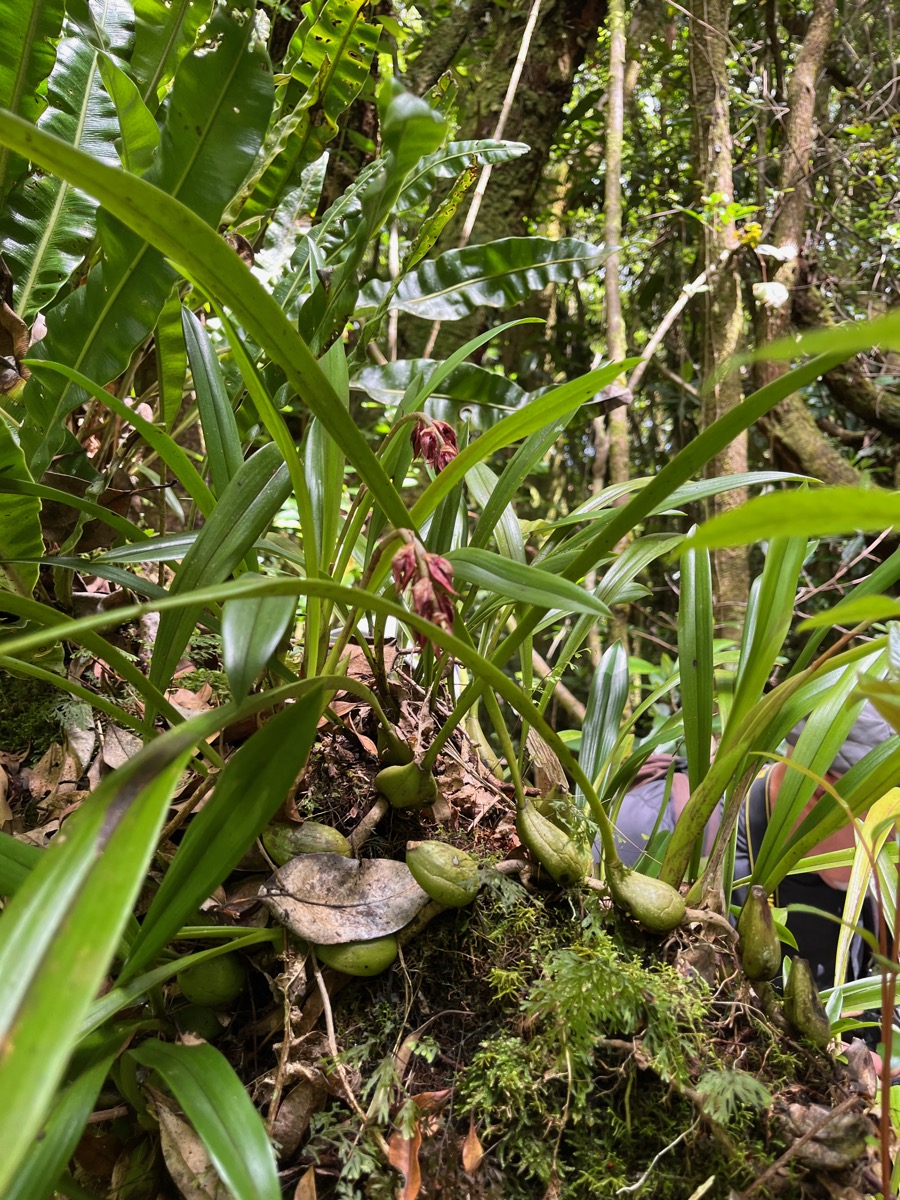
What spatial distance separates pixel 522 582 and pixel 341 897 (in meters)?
0.29

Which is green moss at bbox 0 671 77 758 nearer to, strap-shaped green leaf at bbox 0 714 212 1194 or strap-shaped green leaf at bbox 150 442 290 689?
strap-shaped green leaf at bbox 150 442 290 689

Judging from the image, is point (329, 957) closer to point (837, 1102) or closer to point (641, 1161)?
point (641, 1161)

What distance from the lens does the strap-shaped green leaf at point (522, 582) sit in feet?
1.46

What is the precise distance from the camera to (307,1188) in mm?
484

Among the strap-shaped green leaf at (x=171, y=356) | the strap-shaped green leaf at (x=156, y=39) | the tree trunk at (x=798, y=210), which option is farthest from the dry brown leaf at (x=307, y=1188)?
the tree trunk at (x=798, y=210)

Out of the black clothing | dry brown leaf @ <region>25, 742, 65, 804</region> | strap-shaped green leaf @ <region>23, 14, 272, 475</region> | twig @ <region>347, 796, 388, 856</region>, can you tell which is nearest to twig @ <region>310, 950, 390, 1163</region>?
twig @ <region>347, 796, 388, 856</region>

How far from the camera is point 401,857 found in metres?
0.67

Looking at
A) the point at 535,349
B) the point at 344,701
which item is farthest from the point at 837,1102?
the point at 535,349

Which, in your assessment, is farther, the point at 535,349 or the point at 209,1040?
the point at 535,349

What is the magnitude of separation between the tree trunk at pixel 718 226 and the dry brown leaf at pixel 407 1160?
225 centimetres

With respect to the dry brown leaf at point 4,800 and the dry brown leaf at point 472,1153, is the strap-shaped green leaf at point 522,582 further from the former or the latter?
the dry brown leaf at point 4,800

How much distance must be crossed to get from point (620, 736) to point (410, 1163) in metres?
0.52

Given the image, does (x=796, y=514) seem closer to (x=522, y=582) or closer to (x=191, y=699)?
(x=522, y=582)

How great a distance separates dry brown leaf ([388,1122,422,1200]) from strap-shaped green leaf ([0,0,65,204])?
0.97m
